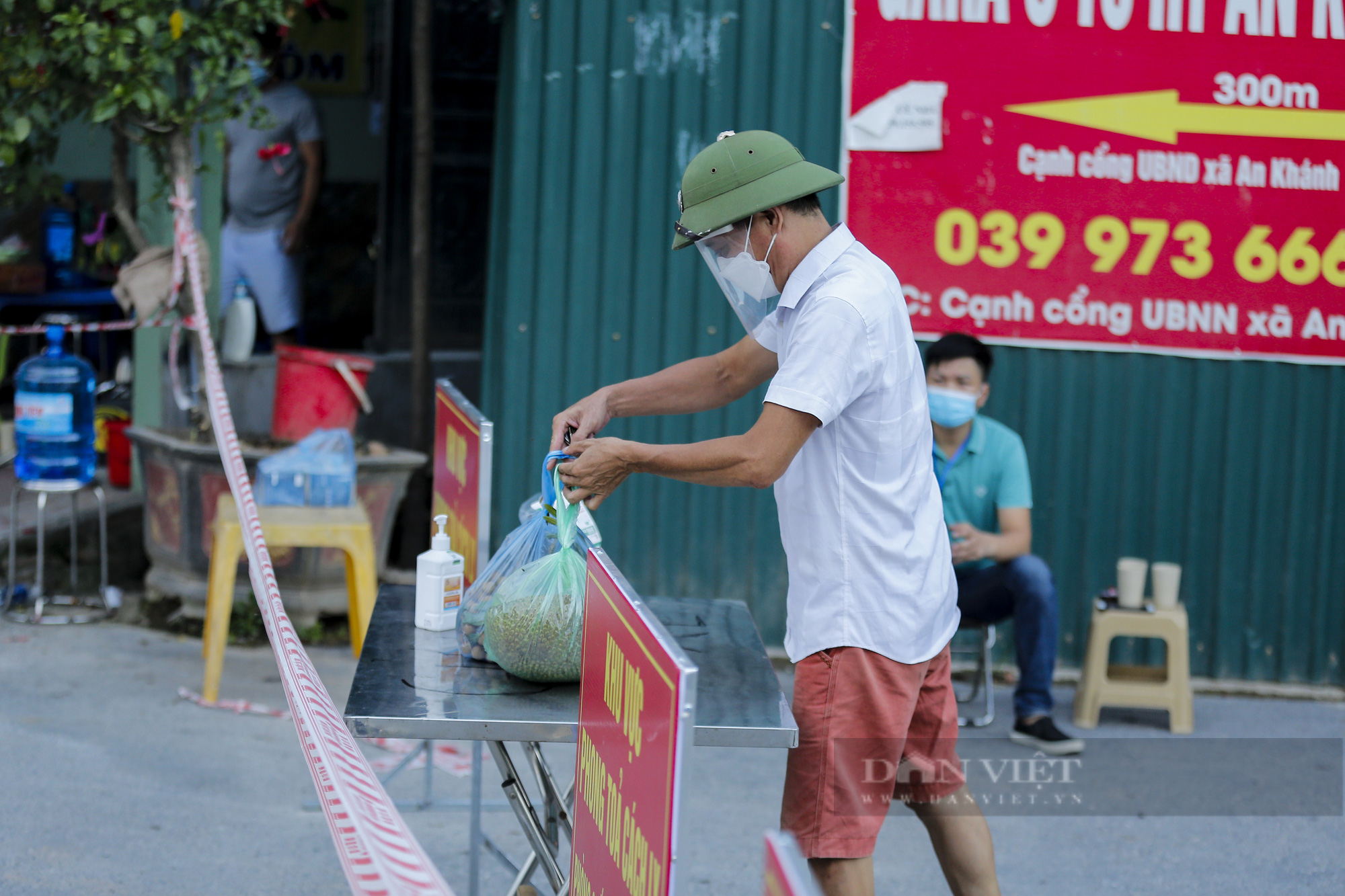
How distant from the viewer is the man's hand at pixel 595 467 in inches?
107

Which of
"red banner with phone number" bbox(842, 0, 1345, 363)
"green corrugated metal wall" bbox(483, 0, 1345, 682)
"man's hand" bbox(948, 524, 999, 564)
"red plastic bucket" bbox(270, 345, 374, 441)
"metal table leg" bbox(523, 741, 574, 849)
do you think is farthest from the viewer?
"red plastic bucket" bbox(270, 345, 374, 441)

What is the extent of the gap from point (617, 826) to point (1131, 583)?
3320mm

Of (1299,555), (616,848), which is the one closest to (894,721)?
(616,848)

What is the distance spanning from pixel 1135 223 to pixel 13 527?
14.9 feet

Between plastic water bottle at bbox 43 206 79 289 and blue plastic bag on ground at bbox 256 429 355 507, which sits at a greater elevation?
plastic water bottle at bbox 43 206 79 289

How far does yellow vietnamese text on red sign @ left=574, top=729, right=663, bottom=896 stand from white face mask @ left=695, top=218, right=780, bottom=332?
38.9 inches

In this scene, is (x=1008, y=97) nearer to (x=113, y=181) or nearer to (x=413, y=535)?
(x=413, y=535)

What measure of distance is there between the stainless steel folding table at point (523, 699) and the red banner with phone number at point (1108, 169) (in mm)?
2422

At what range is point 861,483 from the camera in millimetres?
2770

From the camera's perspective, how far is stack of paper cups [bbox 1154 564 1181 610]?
16.7 ft

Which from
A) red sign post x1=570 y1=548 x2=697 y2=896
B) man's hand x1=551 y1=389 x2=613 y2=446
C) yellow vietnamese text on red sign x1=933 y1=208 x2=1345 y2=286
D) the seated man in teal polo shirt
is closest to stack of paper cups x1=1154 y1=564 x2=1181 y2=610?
the seated man in teal polo shirt

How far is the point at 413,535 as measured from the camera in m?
6.29

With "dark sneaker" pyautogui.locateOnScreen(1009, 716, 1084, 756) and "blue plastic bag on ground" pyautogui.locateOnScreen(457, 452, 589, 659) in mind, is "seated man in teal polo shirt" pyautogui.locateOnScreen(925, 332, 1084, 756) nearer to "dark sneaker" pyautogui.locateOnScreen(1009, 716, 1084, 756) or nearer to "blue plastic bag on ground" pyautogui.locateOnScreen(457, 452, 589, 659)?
"dark sneaker" pyautogui.locateOnScreen(1009, 716, 1084, 756)

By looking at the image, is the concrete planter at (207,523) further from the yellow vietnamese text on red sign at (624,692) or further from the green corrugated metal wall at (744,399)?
the yellow vietnamese text on red sign at (624,692)
